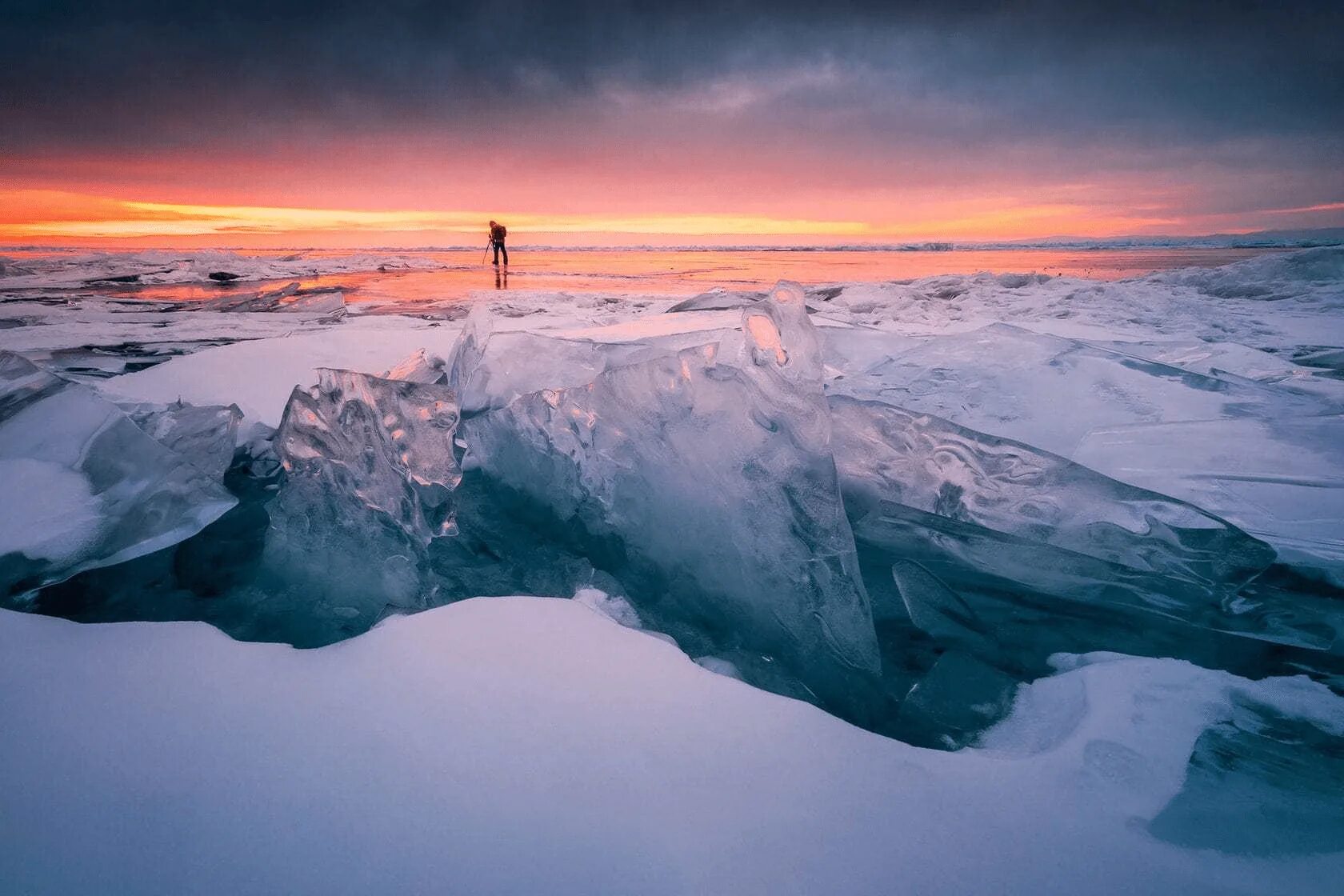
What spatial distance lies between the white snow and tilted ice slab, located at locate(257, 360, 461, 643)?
0.59 ft

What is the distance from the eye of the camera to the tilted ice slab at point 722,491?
41.4 inches

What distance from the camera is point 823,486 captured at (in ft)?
3.72

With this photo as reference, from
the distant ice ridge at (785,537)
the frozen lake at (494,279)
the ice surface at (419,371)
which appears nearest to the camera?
the distant ice ridge at (785,537)

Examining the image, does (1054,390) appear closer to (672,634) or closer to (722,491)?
(722,491)

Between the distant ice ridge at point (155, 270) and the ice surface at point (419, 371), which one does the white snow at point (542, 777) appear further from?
the distant ice ridge at point (155, 270)

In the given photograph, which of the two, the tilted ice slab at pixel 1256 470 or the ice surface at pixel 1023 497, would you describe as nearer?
the ice surface at pixel 1023 497

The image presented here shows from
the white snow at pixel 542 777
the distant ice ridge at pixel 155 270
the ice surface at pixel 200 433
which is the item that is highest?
the distant ice ridge at pixel 155 270

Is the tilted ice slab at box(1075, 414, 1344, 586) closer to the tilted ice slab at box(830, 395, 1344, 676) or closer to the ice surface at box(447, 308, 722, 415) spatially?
the tilted ice slab at box(830, 395, 1344, 676)

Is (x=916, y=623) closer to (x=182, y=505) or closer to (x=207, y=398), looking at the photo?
(x=182, y=505)

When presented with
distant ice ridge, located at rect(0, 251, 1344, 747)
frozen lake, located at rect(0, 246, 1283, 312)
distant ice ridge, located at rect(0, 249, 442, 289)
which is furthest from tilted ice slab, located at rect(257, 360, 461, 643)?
distant ice ridge, located at rect(0, 249, 442, 289)

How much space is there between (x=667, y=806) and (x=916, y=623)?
611 mm

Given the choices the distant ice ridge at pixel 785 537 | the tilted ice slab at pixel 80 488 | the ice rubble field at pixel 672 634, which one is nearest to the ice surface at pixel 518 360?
the ice rubble field at pixel 672 634

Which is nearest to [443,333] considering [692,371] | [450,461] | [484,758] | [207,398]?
[207,398]

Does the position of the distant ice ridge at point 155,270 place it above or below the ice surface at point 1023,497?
above
